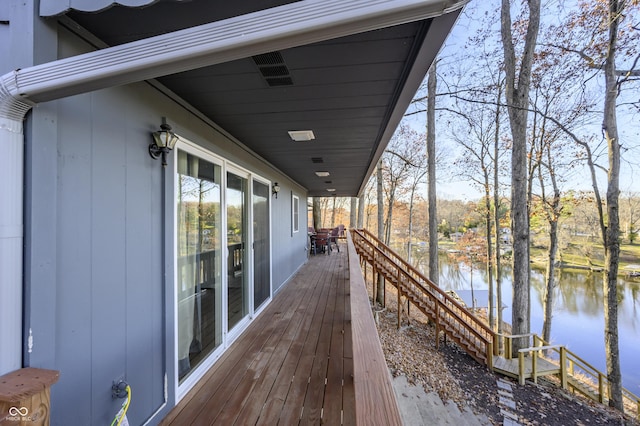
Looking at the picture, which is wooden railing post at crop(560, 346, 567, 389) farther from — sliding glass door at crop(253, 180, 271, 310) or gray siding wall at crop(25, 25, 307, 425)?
gray siding wall at crop(25, 25, 307, 425)

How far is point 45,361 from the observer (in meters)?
1.11

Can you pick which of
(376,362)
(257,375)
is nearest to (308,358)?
(257,375)

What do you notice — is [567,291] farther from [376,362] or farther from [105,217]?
[105,217]

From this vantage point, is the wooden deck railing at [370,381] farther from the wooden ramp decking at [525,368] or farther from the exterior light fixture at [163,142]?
the wooden ramp decking at [525,368]

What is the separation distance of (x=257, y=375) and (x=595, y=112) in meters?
12.0

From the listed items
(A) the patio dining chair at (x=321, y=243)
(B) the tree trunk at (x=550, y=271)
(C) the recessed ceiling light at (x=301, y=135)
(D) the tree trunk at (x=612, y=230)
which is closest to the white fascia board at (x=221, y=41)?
(C) the recessed ceiling light at (x=301, y=135)

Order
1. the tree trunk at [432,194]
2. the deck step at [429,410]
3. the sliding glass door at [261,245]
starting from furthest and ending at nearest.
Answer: the tree trunk at [432,194], the deck step at [429,410], the sliding glass door at [261,245]

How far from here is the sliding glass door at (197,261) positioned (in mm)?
2162

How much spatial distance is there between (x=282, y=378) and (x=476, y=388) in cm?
567

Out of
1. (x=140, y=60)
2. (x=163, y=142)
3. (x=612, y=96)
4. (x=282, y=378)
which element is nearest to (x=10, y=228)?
(x=140, y=60)

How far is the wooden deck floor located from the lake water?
46.3 ft

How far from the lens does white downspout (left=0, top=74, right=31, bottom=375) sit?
1.01 metres

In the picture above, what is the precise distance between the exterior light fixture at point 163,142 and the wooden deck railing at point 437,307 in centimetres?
668

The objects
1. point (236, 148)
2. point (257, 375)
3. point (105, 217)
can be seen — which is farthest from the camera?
point (236, 148)
